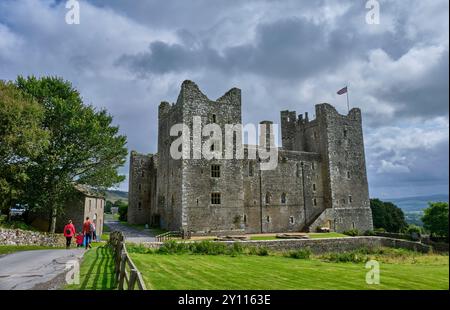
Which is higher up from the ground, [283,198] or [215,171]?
[215,171]

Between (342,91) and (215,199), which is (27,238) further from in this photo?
(342,91)

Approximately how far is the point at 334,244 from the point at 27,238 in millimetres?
26637

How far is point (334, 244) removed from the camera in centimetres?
3288

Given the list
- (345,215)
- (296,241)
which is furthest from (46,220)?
(345,215)

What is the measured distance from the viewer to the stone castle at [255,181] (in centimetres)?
3469

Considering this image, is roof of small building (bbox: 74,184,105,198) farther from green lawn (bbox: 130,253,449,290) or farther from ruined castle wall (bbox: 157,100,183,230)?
green lawn (bbox: 130,253,449,290)

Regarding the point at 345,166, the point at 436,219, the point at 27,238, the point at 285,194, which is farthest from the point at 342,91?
the point at 27,238

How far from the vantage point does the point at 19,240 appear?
23312mm

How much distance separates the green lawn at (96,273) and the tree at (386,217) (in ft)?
193

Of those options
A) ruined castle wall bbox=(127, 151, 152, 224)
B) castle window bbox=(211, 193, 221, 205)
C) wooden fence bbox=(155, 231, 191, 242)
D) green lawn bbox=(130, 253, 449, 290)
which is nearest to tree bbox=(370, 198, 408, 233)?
castle window bbox=(211, 193, 221, 205)

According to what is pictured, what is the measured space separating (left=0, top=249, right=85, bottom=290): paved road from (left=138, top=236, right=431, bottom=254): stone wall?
13.8 meters
